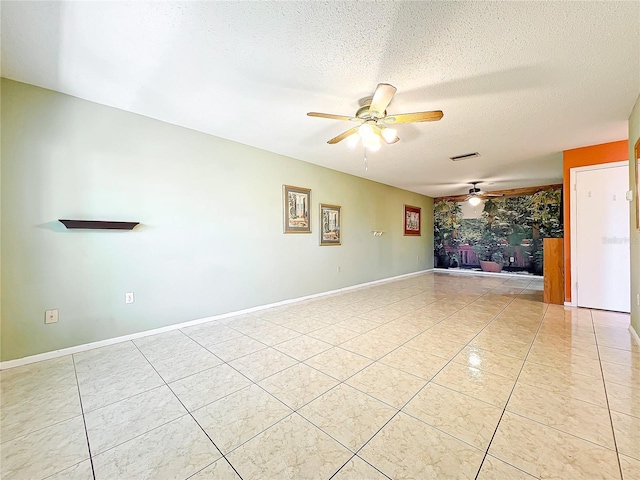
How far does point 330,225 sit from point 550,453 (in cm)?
423

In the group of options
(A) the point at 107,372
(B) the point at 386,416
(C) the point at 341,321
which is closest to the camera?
(B) the point at 386,416

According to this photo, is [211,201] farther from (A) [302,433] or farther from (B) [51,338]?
(A) [302,433]

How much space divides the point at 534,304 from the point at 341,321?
3.38m

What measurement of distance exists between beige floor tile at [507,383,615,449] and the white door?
3272 millimetres

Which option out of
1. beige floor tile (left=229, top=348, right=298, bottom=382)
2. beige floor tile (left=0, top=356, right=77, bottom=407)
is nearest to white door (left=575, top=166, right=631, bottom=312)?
beige floor tile (left=229, top=348, right=298, bottom=382)

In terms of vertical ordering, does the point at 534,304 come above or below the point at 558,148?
below

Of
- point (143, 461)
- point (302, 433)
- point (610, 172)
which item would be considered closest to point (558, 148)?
point (610, 172)

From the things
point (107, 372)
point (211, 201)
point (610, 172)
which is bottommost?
point (107, 372)

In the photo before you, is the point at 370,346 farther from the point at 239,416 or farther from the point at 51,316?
the point at 51,316

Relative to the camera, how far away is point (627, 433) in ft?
4.72

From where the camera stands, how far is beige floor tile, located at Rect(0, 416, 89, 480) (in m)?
1.26

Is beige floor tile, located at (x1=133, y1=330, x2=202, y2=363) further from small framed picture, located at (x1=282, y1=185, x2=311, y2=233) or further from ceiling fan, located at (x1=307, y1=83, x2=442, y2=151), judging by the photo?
ceiling fan, located at (x1=307, y1=83, x2=442, y2=151)

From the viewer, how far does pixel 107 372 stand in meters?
2.21

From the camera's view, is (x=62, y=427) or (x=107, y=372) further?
(x=107, y=372)
